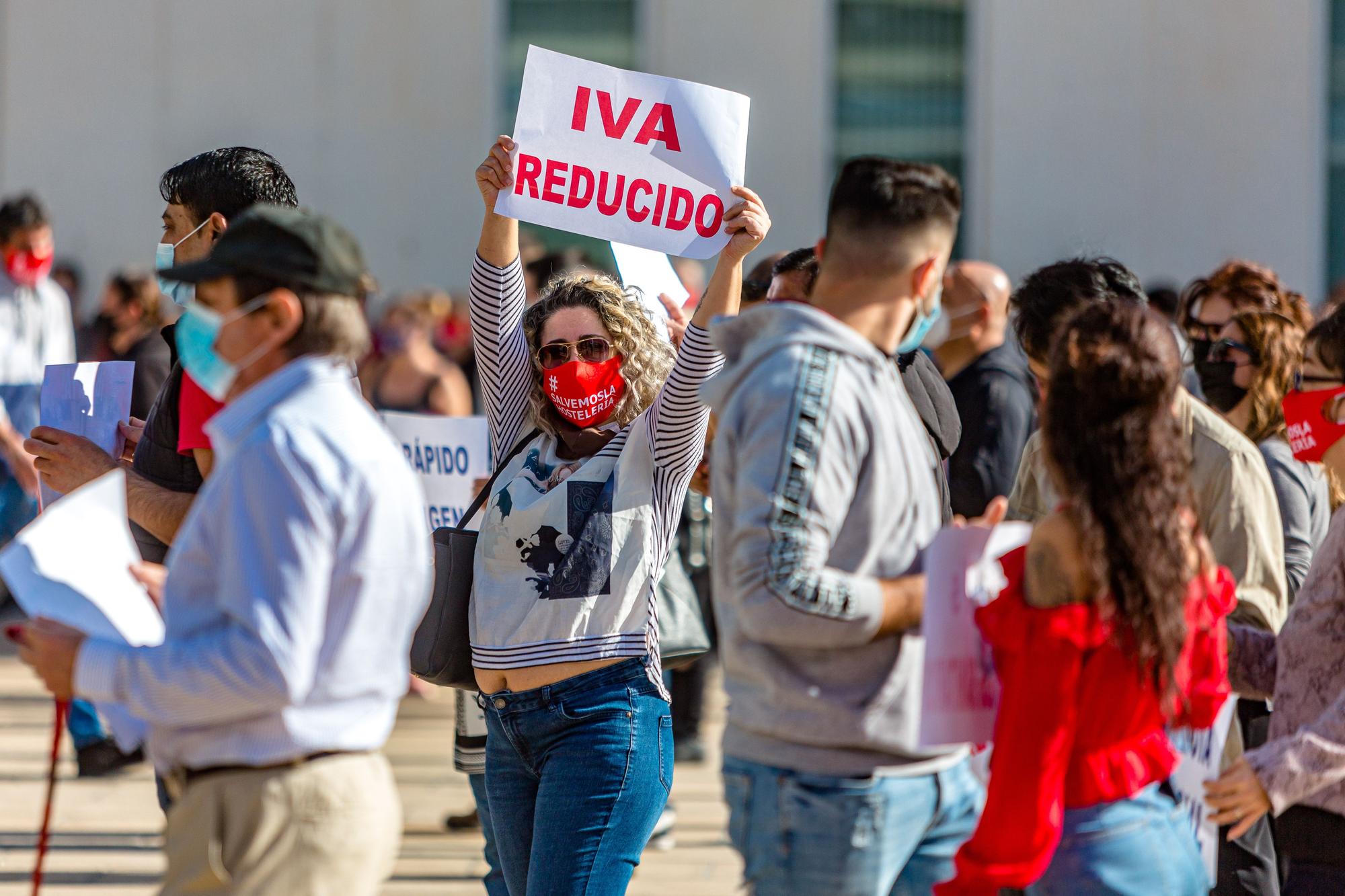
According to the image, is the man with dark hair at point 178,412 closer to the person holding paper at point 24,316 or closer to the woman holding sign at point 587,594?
the woman holding sign at point 587,594

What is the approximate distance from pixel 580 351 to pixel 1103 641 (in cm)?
158

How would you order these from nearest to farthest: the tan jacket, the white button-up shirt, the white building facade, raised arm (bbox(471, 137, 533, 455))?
the white button-up shirt → the tan jacket → raised arm (bbox(471, 137, 533, 455)) → the white building facade

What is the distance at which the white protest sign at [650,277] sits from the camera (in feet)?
13.9

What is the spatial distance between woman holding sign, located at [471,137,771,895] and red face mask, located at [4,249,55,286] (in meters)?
5.54

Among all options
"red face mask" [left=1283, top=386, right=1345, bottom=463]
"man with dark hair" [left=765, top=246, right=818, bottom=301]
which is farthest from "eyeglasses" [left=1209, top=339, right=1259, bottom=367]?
"man with dark hair" [left=765, top=246, right=818, bottom=301]

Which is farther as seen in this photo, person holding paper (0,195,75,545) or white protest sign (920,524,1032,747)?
person holding paper (0,195,75,545)

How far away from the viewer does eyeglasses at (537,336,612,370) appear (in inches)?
146

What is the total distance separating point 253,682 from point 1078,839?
→ 1347mm

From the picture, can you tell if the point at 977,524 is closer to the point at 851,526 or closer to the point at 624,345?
the point at 851,526

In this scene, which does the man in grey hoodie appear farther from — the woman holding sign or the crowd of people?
the woman holding sign

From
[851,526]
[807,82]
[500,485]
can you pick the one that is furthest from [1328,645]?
[807,82]

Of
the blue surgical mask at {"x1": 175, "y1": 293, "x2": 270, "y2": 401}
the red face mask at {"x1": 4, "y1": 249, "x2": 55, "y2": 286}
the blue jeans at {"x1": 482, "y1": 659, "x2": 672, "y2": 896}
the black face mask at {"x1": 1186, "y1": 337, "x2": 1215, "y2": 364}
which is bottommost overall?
the blue jeans at {"x1": 482, "y1": 659, "x2": 672, "y2": 896}

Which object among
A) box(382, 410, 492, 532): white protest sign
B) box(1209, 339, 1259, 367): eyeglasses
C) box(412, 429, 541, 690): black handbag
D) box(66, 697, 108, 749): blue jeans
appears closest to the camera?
box(412, 429, 541, 690): black handbag

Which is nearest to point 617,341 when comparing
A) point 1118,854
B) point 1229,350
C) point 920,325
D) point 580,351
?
point 580,351
